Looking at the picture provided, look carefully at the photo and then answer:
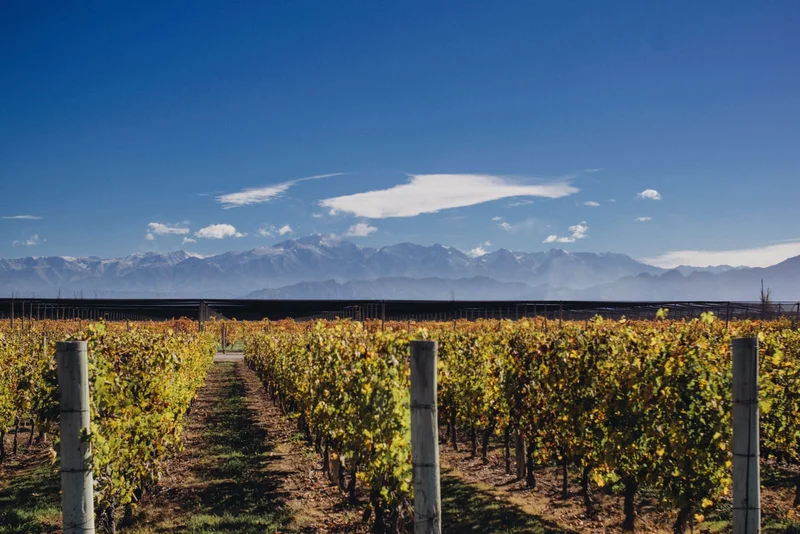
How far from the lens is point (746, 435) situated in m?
4.48

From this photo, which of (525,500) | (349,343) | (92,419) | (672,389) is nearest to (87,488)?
(92,419)

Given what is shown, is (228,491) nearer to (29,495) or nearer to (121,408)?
(121,408)

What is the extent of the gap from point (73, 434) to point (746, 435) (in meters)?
5.20

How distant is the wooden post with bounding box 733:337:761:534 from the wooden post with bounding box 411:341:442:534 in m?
2.37

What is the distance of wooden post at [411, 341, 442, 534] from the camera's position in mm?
4391

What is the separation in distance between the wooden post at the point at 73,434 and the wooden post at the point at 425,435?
8.25ft

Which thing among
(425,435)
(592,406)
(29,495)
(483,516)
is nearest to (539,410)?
(592,406)

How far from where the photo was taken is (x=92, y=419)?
6.80 metres

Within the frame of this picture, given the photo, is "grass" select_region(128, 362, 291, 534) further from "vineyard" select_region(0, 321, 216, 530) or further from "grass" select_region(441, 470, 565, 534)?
"grass" select_region(441, 470, 565, 534)

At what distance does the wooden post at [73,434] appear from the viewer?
14.3ft

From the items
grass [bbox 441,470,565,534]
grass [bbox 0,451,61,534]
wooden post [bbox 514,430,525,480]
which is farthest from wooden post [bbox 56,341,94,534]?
wooden post [bbox 514,430,525,480]

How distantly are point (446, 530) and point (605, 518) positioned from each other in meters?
2.54

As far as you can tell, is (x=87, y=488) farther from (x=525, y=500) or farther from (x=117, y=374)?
(x=525, y=500)

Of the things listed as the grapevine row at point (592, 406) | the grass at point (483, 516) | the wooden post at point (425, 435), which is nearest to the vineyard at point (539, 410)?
the grapevine row at point (592, 406)
